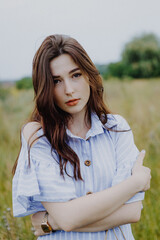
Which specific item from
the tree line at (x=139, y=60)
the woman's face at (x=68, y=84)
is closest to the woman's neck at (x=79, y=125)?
the woman's face at (x=68, y=84)

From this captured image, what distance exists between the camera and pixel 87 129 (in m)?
1.67

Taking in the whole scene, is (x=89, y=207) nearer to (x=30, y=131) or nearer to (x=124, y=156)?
(x=124, y=156)

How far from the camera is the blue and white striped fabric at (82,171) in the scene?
136 centimetres

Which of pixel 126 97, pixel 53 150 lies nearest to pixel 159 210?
pixel 53 150

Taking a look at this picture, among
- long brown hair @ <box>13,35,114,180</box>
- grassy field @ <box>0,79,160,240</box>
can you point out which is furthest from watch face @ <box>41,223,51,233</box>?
grassy field @ <box>0,79,160,240</box>

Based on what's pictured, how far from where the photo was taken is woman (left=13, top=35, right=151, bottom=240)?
134 centimetres

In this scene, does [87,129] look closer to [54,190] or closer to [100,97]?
[100,97]

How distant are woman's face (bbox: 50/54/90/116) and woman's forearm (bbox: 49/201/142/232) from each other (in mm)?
587

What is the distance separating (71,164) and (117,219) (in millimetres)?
369

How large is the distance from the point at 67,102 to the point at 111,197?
561 mm

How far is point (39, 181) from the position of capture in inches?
54.6

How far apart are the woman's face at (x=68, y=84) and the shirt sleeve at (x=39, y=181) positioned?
25cm

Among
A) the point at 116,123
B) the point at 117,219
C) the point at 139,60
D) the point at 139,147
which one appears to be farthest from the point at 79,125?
the point at 139,60

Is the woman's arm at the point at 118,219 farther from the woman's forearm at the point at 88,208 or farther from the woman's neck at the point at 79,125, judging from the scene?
the woman's neck at the point at 79,125
